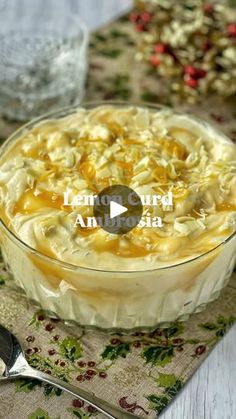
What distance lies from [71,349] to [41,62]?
3.48 feet

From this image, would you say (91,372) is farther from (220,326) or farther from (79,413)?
(220,326)

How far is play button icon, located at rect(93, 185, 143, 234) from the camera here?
1601 millimetres

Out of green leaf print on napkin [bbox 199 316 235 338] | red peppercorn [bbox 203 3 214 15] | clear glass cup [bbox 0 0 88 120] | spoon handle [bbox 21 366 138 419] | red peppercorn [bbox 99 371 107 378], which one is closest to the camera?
spoon handle [bbox 21 366 138 419]

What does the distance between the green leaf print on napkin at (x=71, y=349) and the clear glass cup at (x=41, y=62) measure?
2.80 feet

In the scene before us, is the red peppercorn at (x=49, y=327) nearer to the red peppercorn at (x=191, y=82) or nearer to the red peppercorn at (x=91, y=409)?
the red peppercorn at (x=91, y=409)

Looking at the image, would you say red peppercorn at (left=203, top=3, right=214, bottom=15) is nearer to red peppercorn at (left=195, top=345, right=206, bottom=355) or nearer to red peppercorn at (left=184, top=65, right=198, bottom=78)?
red peppercorn at (left=184, top=65, right=198, bottom=78)

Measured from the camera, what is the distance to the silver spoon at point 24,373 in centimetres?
145

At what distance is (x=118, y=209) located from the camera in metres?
1.64

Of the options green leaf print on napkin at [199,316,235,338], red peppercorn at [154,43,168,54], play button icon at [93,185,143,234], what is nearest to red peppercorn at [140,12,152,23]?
red peppercorn at [154,43,168,54]

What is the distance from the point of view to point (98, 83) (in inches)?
95.4

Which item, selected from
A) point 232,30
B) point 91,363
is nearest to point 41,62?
point 232,30

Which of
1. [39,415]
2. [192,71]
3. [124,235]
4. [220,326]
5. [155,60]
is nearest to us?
[39,415]

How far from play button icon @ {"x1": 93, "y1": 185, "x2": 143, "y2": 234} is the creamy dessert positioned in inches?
0.6

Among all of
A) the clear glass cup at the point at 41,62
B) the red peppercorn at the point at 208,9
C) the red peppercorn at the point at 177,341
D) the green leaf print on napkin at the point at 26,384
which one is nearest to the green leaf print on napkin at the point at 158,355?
the red peppercorn at the point at 177,341
